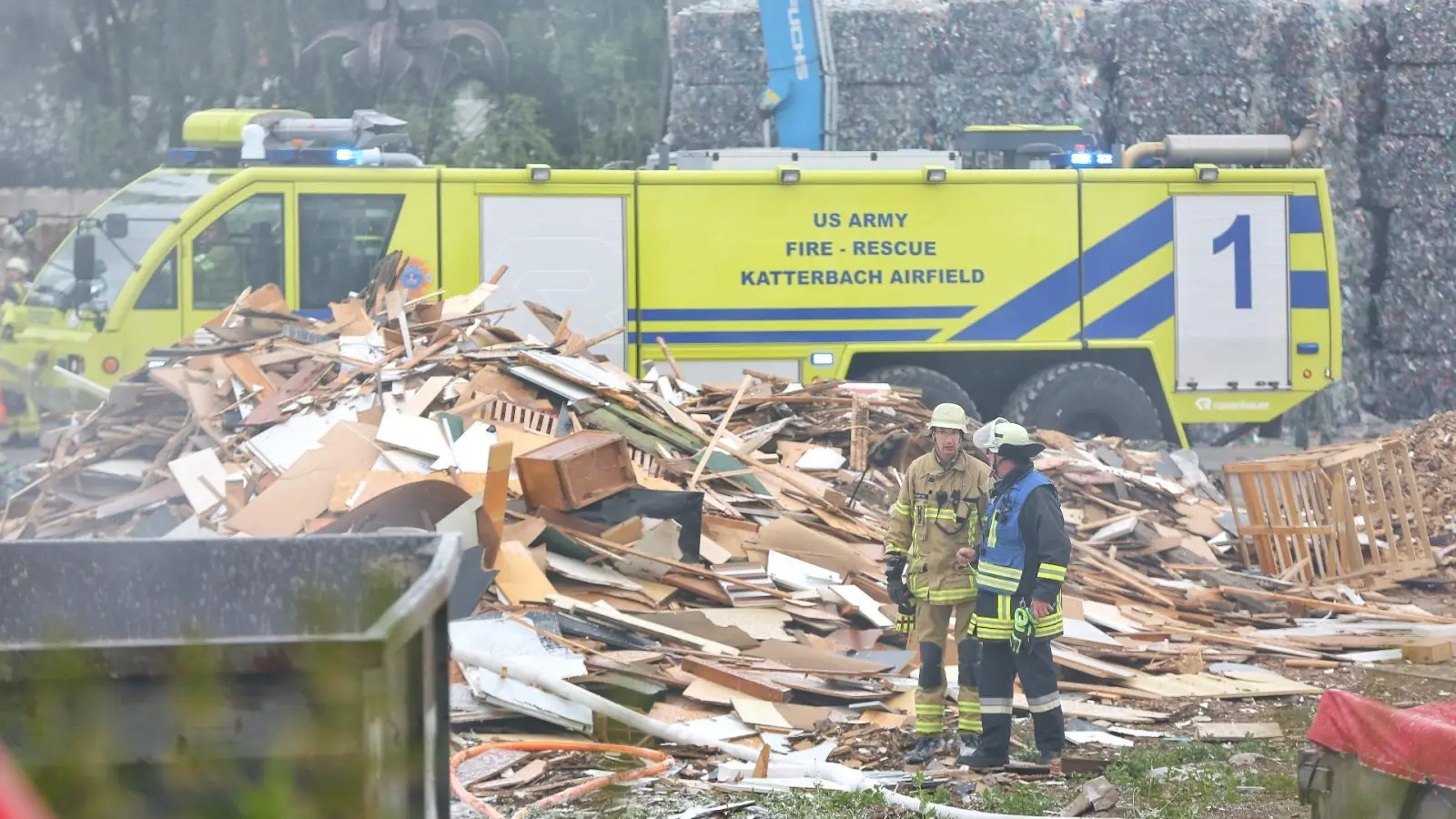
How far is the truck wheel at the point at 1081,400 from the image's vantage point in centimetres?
1332

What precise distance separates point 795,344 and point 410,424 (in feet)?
14.6

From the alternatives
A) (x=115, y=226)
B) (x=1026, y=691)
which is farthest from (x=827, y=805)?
(x=115, y=226)

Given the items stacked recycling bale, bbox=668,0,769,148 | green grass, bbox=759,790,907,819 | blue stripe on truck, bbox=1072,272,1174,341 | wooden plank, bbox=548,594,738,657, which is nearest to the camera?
green grass, bbox=759,790,907,819

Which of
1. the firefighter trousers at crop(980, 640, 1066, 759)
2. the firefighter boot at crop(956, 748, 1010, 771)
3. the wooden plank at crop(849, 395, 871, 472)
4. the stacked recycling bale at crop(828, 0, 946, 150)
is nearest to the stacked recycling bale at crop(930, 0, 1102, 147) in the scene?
the stacked recycling bale at crop(828, 0, 946, 150)

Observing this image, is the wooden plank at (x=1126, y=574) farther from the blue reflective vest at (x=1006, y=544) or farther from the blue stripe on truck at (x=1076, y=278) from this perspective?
the blue reflective vest at (x=1006, y=544)

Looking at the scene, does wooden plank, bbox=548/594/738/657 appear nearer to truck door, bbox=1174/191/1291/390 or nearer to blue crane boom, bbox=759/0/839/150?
truck door, bbox=1174/191/1291/390

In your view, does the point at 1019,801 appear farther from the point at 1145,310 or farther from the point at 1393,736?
the point at 1145,310

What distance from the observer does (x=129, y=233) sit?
1245 cm

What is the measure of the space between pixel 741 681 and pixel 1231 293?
7.81 meters

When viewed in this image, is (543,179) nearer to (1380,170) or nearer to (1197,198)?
(1197,198)

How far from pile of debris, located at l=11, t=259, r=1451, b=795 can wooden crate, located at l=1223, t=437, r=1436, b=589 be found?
0.83 feet

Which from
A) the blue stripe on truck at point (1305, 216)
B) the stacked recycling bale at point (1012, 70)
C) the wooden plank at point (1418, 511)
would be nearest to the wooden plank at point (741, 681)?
the wooden plank at point (1418, 511)

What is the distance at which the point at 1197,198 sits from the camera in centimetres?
1352

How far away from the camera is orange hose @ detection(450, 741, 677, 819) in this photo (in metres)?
5.74
